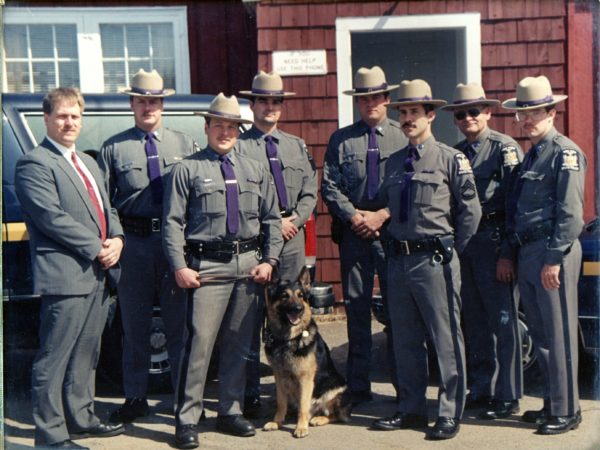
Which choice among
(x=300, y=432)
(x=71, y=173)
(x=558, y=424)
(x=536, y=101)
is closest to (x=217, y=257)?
(x=71, y=173)

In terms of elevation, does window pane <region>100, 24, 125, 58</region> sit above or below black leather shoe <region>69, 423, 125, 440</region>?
above

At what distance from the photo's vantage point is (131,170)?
227 inches

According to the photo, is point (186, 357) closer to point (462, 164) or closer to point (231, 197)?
point (231, 197)

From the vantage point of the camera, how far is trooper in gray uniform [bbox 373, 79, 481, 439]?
5438mm

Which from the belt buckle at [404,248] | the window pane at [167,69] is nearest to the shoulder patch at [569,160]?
the belt buckle at [404,248]

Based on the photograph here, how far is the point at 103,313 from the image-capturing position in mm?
5418

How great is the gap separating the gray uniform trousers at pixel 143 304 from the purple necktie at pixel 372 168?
1.50 meters

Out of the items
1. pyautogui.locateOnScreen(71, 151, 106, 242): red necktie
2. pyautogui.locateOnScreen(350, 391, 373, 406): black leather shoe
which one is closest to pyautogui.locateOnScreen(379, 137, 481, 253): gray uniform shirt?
pyautogui.locateOnScreen(350, 391, 373, 406): black leather shoe

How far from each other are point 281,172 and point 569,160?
1987 millimetres

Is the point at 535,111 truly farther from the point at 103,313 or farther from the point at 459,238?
the point at 103,313

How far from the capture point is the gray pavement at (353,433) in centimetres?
535

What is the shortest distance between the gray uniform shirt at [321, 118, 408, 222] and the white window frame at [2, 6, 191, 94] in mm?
4766

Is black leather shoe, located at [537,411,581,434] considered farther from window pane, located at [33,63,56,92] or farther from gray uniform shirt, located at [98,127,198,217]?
window pane, located at [33,63,56,92]

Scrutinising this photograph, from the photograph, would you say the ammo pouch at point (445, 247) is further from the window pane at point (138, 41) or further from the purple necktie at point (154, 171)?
the window pane at point (138, 41)
